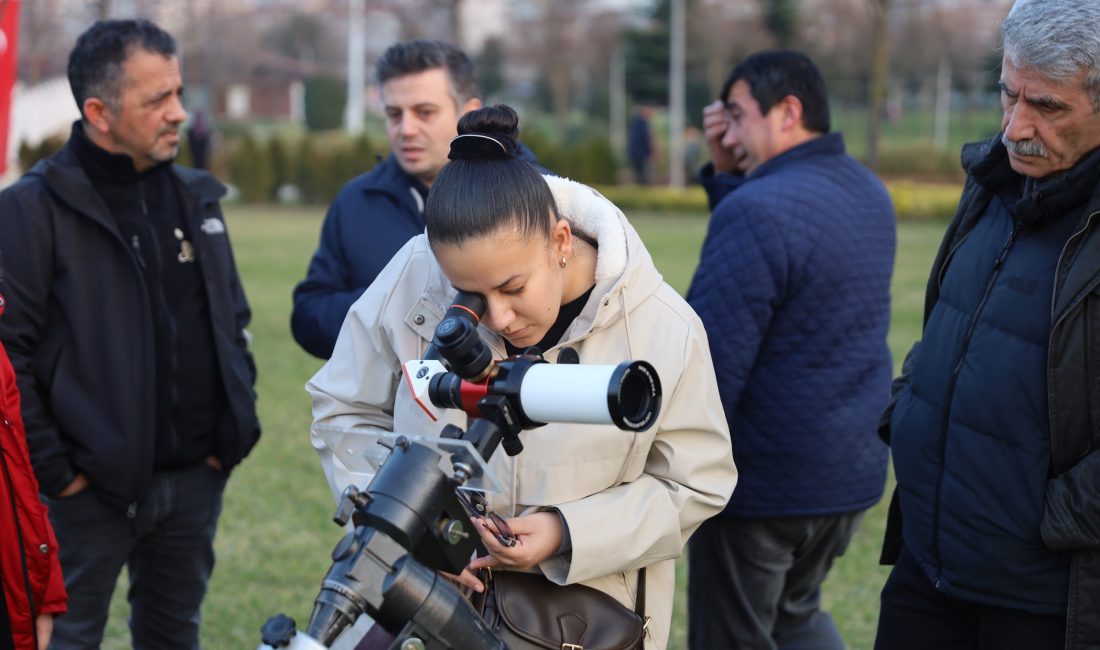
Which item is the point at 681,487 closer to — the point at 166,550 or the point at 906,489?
the point at 906,489

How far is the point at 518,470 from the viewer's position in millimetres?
2740

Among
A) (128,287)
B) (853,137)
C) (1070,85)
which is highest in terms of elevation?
(1070,85)

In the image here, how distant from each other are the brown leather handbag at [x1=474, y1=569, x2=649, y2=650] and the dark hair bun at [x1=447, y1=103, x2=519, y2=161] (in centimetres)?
93

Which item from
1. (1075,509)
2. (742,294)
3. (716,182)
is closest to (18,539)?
(742,294)

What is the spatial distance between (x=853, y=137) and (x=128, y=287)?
4737 centimetres

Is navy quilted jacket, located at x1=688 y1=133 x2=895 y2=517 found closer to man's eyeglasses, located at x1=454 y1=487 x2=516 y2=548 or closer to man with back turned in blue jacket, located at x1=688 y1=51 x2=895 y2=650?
man with back turned in blue jacket, located at x1=688 y1=51 x2=895 y2=650

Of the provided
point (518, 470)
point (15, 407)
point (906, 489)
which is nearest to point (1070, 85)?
point (906, 489)

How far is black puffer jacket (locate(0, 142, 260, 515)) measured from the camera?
13.0 feet

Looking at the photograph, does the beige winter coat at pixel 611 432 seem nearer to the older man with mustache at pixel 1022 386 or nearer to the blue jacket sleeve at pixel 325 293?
the older man with mustache at pixel 1022 386

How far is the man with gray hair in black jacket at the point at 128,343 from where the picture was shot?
401 cm

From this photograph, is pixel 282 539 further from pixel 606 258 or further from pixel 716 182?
pixel 606 258

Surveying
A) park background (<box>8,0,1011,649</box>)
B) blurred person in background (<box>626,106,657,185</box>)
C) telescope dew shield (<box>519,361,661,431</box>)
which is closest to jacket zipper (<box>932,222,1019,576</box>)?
park background (<box>8,0,1011,649</box>)

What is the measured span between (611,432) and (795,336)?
5.18ft

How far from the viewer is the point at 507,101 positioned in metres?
49.2
